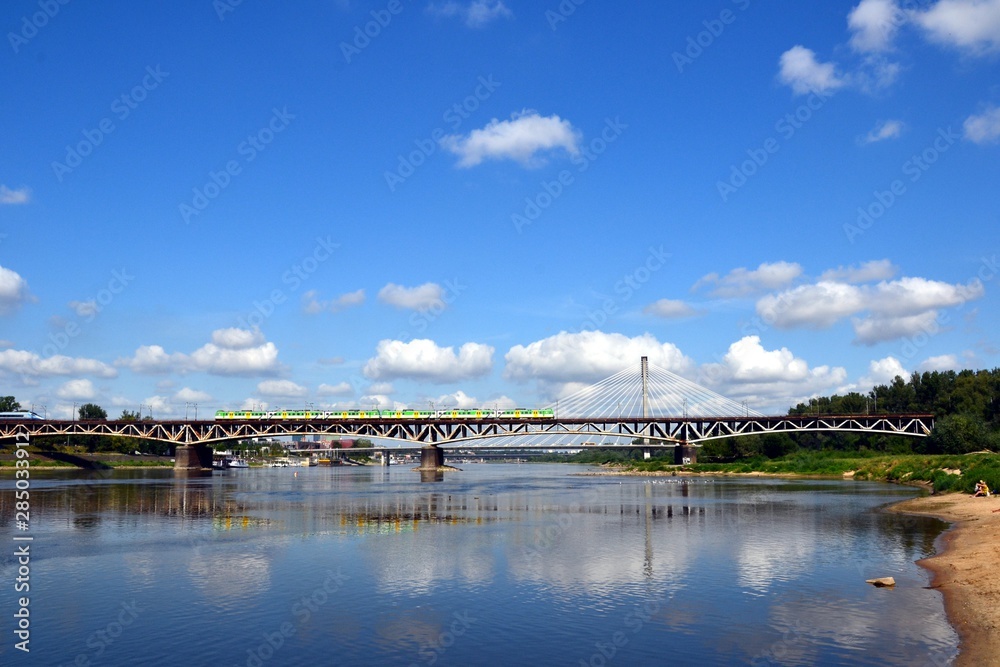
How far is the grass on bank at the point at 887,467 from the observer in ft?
237

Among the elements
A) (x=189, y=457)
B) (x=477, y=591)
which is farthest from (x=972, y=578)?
(x=189, y=457)

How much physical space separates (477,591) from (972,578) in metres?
19.7

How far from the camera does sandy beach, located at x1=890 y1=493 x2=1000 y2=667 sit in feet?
73.6

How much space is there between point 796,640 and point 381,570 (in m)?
18.8

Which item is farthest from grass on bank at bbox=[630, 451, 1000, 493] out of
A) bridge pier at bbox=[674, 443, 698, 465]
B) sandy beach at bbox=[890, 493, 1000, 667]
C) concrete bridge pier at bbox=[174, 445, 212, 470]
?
concrete bridge pier at bbox=[174, 445, 212, 470]

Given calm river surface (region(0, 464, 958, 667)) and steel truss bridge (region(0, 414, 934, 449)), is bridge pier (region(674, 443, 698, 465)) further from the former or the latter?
calm river surface (region(0, 464, 958, 667))

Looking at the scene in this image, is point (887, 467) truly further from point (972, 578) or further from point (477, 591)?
point (477, 591)

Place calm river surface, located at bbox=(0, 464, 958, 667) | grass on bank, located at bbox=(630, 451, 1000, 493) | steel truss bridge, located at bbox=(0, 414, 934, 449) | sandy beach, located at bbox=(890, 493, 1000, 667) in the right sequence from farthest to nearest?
steel truss bridge, located at bbox=(0, 414, 934, 449), grass on bank, located at bbox=(630, 451, 1000, 493), calm river surface, located at bbox=(0, 464, 958, 667), sandy beach, located at bbox=(890, 493, 1000, 667)

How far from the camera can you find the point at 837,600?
95.1ft

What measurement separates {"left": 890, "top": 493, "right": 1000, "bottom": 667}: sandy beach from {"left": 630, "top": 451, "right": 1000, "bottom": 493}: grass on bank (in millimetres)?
15979

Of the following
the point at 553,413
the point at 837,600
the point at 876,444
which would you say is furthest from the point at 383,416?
the point at 837,600

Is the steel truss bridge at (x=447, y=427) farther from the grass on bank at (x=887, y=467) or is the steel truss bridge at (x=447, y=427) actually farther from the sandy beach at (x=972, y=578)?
the sandy beach at (x=972, y=578)

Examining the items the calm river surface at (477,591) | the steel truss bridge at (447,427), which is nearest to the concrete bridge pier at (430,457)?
the steel truss bridge at (447,427)

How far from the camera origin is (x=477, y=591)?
31234 mm
